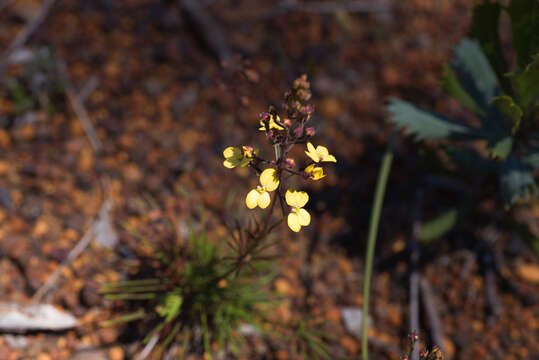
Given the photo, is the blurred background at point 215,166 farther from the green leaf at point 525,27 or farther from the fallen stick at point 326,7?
the green leaf at point 525,27

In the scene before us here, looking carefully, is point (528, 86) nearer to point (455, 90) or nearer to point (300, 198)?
point (455, 90)

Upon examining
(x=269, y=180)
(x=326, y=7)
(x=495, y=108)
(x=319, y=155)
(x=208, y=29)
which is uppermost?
(x=326, y=7)

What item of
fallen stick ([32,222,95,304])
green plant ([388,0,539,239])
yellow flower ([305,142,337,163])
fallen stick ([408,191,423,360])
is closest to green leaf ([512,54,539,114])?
green plant ([388,0,539,239])

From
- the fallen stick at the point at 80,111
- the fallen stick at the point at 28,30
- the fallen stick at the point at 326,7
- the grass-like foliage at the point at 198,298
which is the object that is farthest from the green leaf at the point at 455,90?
the fallen stick at the point at 28,30

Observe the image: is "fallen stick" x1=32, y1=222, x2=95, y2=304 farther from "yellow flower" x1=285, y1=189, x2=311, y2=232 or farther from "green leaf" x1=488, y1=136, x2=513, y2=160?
"green leaf" x1=488, y1=136, x2=513, y2=160

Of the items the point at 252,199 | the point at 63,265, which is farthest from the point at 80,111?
the point at 252,199

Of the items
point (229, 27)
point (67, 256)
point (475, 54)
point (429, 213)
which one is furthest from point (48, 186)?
point (475, 54)
